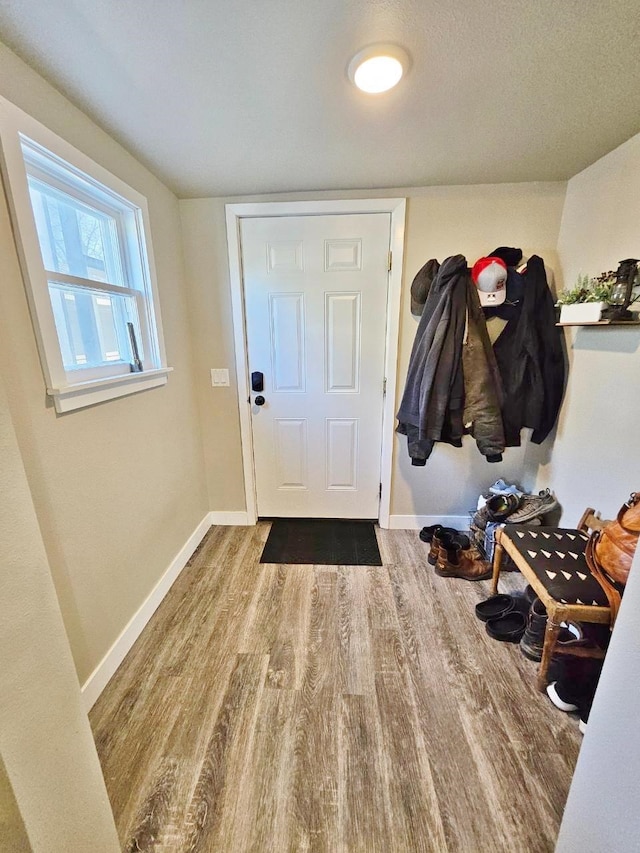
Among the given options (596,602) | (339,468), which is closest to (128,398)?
(339,468)

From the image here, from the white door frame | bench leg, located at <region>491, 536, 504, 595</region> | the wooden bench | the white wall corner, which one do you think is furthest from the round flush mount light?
the white wall corner

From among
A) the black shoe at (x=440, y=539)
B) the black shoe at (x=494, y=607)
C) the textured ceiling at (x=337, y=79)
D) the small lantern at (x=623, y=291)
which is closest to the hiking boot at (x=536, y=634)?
the black shoe at (x=494, y=607)

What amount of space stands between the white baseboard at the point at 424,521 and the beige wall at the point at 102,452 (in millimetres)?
1422

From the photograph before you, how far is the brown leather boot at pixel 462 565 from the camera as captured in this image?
189 centimetres

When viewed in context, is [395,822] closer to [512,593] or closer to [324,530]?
[512,593]

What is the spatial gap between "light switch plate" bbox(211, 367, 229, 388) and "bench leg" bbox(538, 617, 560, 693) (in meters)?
2.04

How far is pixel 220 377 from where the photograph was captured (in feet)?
7.16

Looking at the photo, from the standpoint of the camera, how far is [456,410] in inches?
67.7

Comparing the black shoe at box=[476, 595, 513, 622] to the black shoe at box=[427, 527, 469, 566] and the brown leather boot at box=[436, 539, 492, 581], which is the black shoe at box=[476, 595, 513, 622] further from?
the black shoe at box=[427, 527, 469, 566]

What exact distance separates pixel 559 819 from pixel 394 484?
1.54 m

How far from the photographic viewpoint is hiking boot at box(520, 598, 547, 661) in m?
1.39

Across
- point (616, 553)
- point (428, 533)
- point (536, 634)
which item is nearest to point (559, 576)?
point (616, 553)

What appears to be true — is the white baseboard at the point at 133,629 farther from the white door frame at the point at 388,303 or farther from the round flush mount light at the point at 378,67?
the round flush mount light at the point at 378,67

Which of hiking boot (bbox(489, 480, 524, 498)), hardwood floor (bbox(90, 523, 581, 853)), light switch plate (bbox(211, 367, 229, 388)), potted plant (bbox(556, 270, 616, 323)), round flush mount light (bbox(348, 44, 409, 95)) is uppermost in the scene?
round flush mount light (bbox(348, 44, 409, 95))
